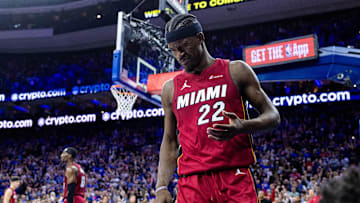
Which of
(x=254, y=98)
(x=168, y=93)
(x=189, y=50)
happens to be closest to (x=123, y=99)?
(x=168, y=93)

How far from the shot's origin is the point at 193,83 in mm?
2500

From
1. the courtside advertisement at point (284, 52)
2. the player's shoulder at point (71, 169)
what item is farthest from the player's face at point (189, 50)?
the courtside advertisement at point (284, 52)

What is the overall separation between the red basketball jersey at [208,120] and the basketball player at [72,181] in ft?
13.1

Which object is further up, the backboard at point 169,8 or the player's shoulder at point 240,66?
the backboard at point 169,8

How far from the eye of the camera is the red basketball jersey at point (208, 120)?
2.29m

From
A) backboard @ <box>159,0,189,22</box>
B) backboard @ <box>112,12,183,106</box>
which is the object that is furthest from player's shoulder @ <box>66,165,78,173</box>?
backboard @ <box>159,0,189,22</box>

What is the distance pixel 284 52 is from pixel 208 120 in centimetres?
737

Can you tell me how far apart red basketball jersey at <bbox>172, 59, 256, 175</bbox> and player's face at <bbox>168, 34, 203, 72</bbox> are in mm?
106

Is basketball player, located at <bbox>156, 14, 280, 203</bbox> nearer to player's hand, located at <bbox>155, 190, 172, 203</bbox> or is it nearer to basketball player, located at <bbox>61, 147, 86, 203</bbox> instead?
player's hand, located at <bbox>155, 190, 172, 203</bbox>

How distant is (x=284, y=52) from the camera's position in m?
9.21

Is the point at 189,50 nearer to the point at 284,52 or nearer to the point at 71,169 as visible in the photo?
the point at 71,169

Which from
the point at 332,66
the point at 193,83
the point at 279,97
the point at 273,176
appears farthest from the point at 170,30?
the point at 279,97

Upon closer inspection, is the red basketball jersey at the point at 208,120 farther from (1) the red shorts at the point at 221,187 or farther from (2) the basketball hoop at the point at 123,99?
(2) the basketball hoop at the point at 123,99

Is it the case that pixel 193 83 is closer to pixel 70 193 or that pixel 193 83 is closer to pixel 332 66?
pixel 70 193
